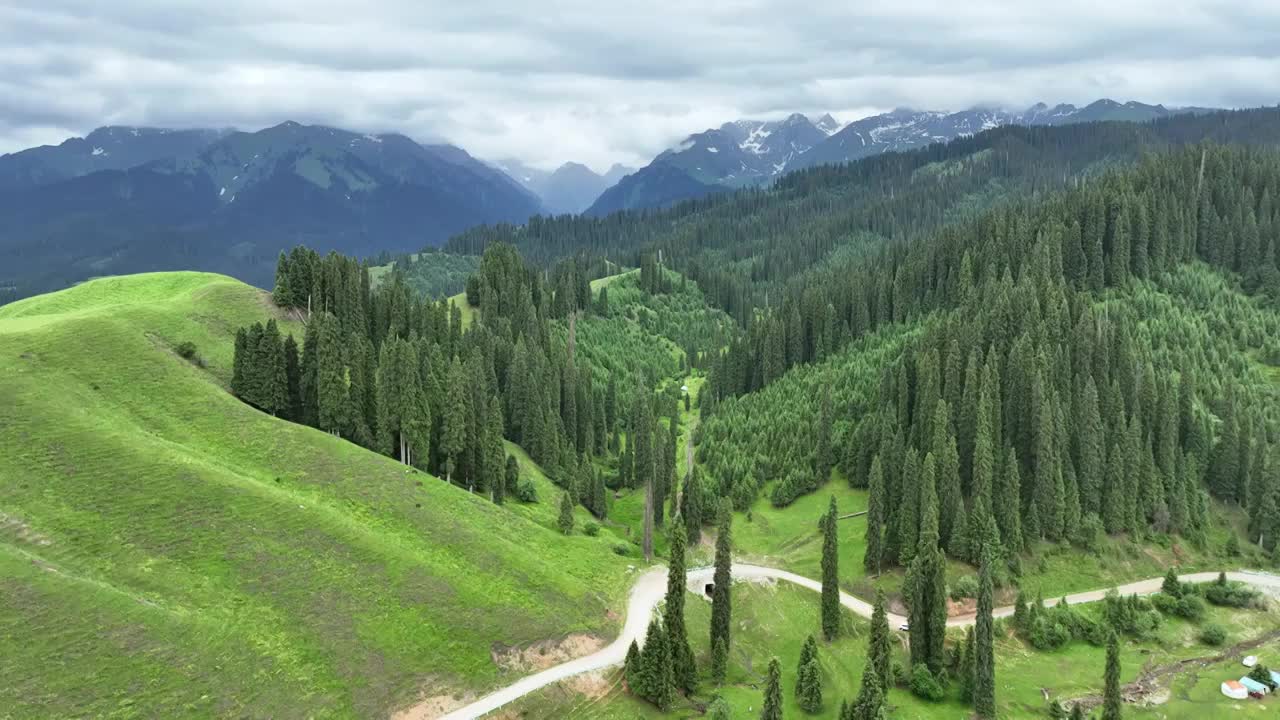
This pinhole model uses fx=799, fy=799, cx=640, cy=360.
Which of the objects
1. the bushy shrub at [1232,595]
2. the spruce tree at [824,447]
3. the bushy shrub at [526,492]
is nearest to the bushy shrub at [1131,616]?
the bushy shrub at [1232,595]

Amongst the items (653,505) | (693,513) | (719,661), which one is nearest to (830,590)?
(719,661)

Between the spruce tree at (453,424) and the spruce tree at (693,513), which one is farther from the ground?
the spruce tree at (453,424)

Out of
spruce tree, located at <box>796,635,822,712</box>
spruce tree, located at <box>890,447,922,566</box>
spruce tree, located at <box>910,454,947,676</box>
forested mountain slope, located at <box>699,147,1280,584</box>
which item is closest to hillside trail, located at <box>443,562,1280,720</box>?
spruce tree, located at <box>910,454,947,676</box>

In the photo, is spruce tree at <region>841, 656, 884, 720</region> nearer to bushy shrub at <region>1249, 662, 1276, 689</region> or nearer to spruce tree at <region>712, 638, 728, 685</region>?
spruce tree at <region>712, 638, 728, 685</region>

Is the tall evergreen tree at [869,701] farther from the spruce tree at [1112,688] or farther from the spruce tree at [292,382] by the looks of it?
the spruce tree at [292,382]

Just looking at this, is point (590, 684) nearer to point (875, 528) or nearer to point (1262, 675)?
point (875, 528)
